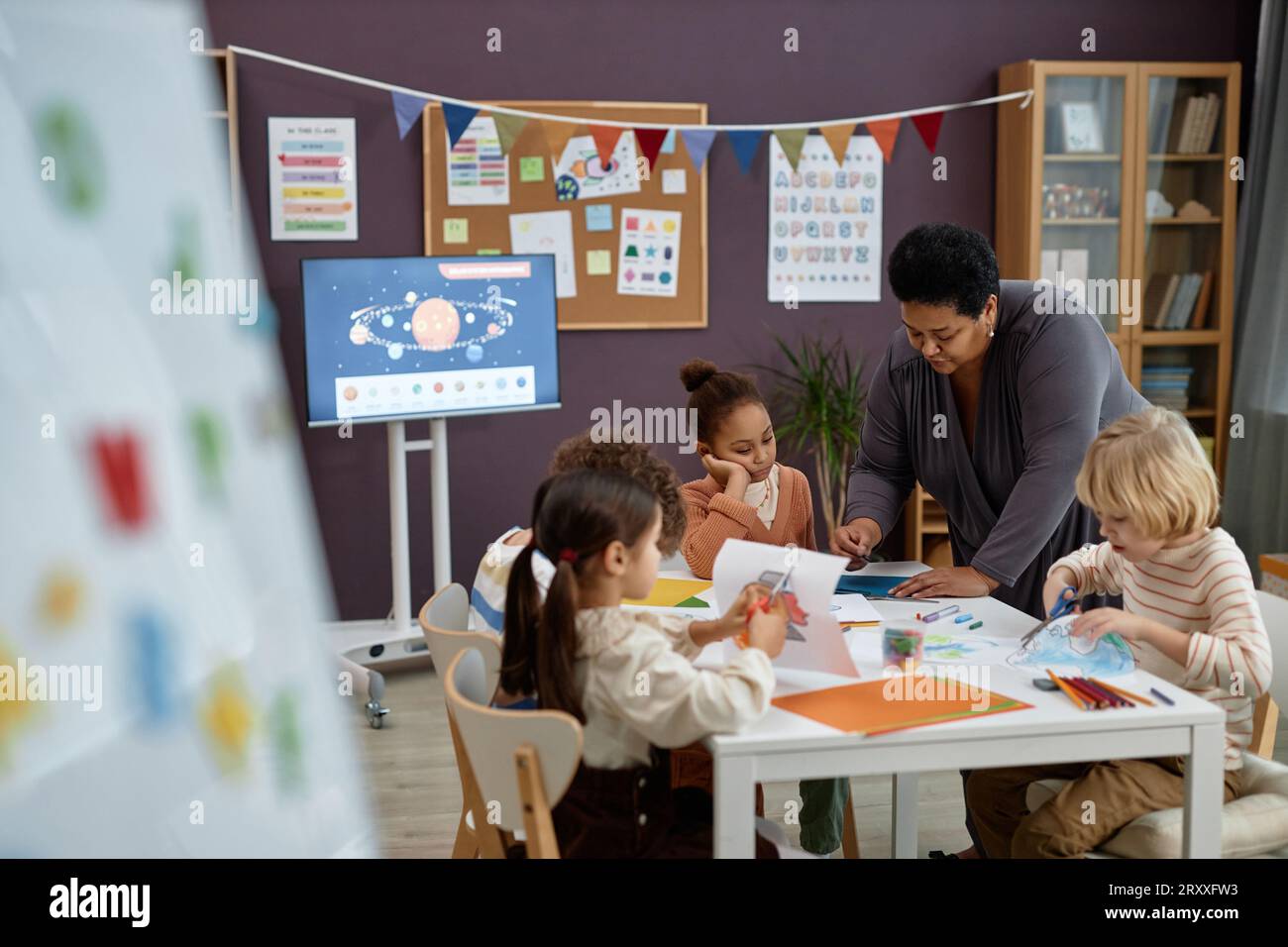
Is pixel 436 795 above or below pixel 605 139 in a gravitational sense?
below

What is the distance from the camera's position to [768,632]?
5.36 ft

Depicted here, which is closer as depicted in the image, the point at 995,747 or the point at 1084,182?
the point at 995,747

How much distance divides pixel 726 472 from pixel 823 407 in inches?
78.4

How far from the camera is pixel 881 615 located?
2.04m

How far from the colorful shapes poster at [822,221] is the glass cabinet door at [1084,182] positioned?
617mm

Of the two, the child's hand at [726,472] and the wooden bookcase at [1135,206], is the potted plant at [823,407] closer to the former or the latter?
the wooden bookcase at [1135,206]

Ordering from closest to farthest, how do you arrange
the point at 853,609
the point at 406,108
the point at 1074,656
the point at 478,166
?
the point at 1074,656, the point at 853,609, the point at 406,108, the point at 478,166

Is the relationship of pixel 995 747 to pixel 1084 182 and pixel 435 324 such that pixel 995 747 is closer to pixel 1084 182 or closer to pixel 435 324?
pixel 435 324

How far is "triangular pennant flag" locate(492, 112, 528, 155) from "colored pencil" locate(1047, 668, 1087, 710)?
3.15 m

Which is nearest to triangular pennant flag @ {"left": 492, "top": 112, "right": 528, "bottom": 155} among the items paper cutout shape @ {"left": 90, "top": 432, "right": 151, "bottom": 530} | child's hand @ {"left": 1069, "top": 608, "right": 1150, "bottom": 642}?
child's hand @ {"left": 1069, "top": 608, "right": 1150, "bottom": 642}

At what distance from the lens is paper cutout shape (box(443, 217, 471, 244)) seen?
434 centimetres

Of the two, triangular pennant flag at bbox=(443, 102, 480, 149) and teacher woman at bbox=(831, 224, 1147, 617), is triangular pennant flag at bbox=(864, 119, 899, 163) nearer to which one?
triangular pennant flag at bbox=(443, 102, 480, 149)

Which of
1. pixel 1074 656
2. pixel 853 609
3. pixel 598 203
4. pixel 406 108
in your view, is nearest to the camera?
pixel 1074 656

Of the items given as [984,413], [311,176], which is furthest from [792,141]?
[984,413]
